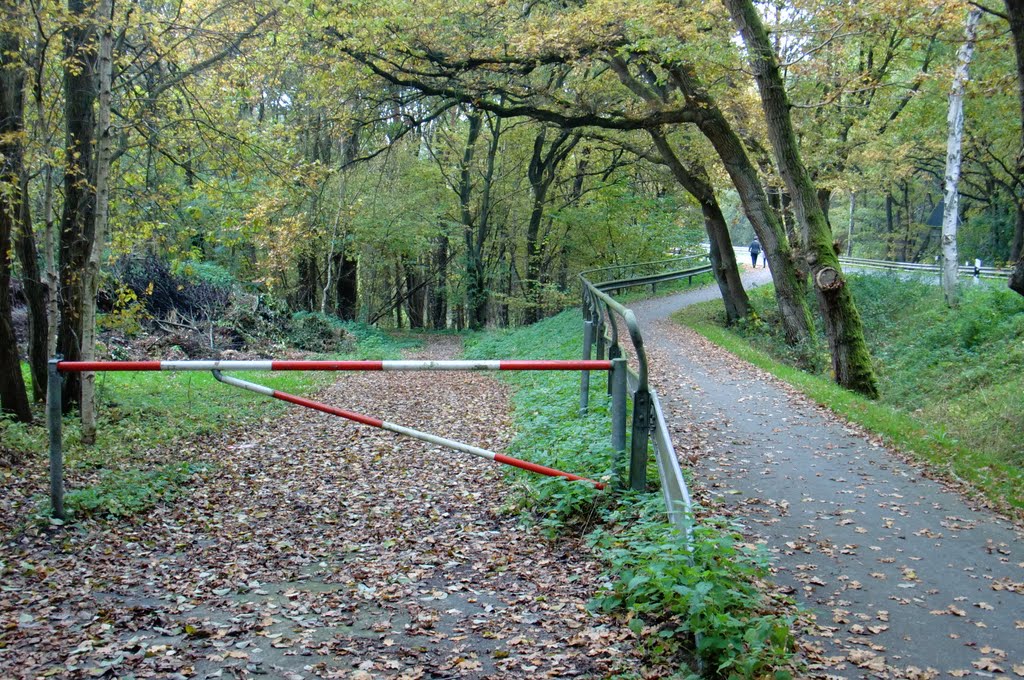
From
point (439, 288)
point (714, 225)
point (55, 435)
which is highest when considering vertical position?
point (714, 225)

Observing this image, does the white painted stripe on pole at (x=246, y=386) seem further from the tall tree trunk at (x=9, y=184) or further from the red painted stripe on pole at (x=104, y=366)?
the tall tree trunk at (x=9, y=184)

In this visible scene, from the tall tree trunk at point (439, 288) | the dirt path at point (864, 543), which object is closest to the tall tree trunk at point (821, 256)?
the dirt path at point (864, 543)

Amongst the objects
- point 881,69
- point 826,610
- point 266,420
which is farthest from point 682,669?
point 881,69

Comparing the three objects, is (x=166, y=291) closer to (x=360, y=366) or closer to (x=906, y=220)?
(x=360, y=366)

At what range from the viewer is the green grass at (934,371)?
339 inches

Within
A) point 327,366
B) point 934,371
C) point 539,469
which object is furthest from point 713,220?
point 327,366

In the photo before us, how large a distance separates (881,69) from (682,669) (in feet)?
73.6

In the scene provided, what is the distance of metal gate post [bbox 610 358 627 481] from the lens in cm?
566

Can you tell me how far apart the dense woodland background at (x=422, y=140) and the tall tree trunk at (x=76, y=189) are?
4cm

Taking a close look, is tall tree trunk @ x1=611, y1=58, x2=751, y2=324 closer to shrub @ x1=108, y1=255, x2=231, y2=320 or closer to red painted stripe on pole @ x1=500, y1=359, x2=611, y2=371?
shrub @ x1=108, y1=255, x2=231, y2=320

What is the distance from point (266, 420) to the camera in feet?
37.8

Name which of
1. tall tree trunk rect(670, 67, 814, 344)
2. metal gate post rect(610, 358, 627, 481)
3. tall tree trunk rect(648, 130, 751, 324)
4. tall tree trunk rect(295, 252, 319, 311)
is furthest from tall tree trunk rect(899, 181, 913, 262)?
metal gate post rect(610, 358, 627, 481)

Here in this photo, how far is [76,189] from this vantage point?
1025cm

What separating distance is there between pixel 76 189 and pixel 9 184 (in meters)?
2.24
